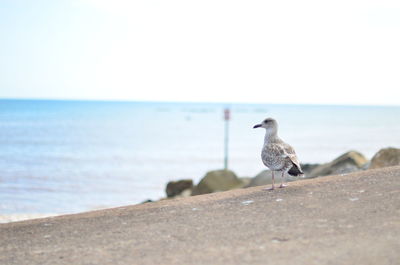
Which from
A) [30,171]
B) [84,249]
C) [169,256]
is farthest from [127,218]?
[30,171]

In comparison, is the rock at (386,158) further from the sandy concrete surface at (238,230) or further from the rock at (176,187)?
the rock at (176,187)

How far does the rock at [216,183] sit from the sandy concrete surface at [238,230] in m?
9.02

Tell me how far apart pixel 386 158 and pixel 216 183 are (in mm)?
6192

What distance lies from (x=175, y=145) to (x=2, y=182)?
792 inches

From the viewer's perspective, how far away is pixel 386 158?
41.0ft

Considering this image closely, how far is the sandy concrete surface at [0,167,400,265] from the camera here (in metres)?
4.87

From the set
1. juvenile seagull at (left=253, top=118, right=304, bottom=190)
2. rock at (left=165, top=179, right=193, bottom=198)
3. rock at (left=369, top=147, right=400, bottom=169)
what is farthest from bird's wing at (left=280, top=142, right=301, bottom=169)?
rock at (left=165, top=179, right=193, bottom=198)

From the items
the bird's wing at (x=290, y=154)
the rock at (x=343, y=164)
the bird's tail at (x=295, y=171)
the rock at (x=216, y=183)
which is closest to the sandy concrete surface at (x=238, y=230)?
the bird's tail at (x=295, y=171)

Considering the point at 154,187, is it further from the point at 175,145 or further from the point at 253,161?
the point at 175,145

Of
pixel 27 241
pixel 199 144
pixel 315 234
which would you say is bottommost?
pixel 199 144

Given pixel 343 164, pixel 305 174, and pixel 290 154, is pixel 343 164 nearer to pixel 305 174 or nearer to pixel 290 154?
pixel 305 174

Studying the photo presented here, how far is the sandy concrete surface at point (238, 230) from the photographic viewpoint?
192 inches

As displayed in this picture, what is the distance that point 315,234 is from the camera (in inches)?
208

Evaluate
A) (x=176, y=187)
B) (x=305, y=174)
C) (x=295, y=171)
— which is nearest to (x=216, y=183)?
(x=176, y=187)
